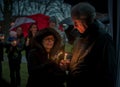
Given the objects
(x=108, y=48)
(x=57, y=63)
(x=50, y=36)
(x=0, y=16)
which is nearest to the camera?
(x=108, y=48)

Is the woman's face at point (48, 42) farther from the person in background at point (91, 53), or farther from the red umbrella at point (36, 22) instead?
the red umbrella at point (36, 22)

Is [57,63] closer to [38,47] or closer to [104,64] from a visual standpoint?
[38,47]

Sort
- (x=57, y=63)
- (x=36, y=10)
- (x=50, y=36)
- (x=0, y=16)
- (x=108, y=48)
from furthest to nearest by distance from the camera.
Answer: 1. (x=36, y=10)
2. (x=0, y=16)
3. (x=50, y=36)
4. (x=57, y=63)
5. (x=108, y=48)

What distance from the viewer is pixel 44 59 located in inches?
195

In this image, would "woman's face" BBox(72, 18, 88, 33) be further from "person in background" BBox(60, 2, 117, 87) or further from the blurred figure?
the blurred figure

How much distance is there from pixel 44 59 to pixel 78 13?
141 cm

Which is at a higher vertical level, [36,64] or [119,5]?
[119,5]

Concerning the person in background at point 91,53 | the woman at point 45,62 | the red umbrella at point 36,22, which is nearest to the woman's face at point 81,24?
the person in background at point 91,53

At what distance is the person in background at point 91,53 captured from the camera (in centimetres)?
366

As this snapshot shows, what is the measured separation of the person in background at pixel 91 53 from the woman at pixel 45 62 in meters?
0.88

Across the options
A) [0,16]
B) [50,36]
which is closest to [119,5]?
[50,36]

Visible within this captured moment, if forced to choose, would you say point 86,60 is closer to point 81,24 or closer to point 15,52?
point 81,24

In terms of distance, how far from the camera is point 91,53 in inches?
148

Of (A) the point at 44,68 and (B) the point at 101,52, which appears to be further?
(A) the point at 44,68
